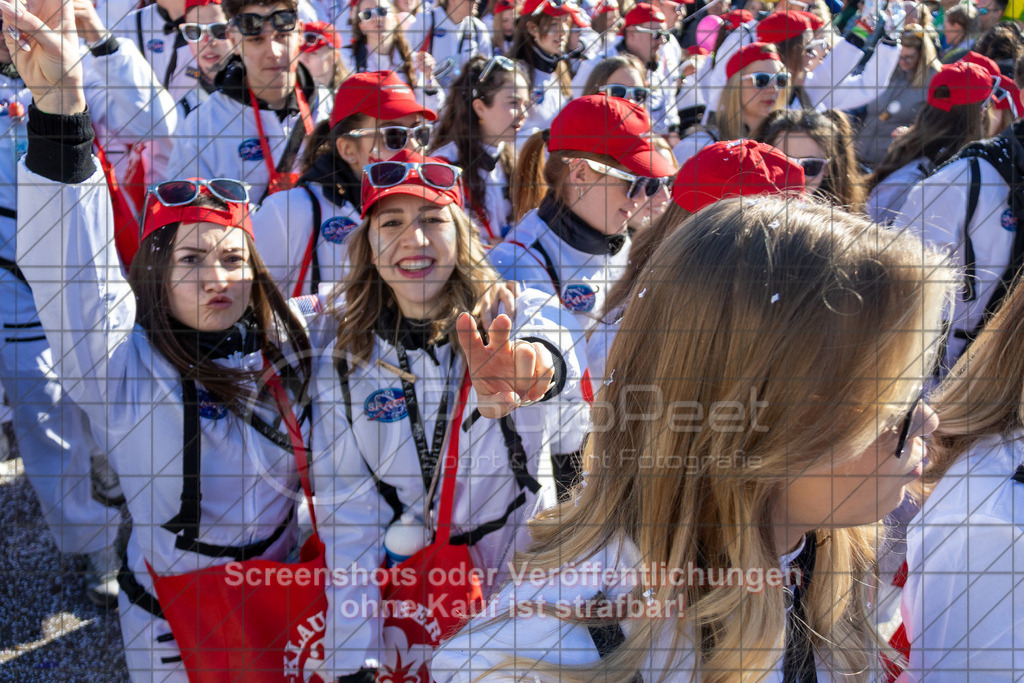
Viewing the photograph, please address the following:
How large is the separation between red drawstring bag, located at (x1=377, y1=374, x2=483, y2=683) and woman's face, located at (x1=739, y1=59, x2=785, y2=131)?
6.19 feet

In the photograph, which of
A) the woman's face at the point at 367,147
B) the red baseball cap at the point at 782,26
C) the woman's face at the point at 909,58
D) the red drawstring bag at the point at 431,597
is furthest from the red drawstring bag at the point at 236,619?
the woman's face at the point at 909,58

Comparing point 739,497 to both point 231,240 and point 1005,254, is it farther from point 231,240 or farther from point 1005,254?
point 1005,254

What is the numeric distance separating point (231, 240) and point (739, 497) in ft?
3.55

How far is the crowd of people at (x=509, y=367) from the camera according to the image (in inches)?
30.2

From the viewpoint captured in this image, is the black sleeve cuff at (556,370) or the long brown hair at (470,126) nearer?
the black sleeve cuff at (556,370)

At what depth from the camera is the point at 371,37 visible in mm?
3271

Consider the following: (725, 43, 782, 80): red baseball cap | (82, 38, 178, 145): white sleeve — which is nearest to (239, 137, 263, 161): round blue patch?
(82, 38, 178, 145): white sleeve

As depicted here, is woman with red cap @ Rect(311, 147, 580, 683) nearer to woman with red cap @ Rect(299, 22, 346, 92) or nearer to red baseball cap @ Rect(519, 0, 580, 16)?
red baseball cap @ Rect(519, 0, 580, 16)

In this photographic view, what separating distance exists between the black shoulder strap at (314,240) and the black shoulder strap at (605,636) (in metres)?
1.36

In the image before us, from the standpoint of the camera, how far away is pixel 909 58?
339cm

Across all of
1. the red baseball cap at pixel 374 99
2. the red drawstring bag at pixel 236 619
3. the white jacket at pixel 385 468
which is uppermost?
the red baseball cap at pixel 374 99

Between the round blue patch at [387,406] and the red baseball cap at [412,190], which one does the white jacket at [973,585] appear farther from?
the red baseball cap at [412,190]

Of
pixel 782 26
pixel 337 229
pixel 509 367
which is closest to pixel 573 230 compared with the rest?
pixel 337 229

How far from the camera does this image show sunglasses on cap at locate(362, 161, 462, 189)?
1569mm
